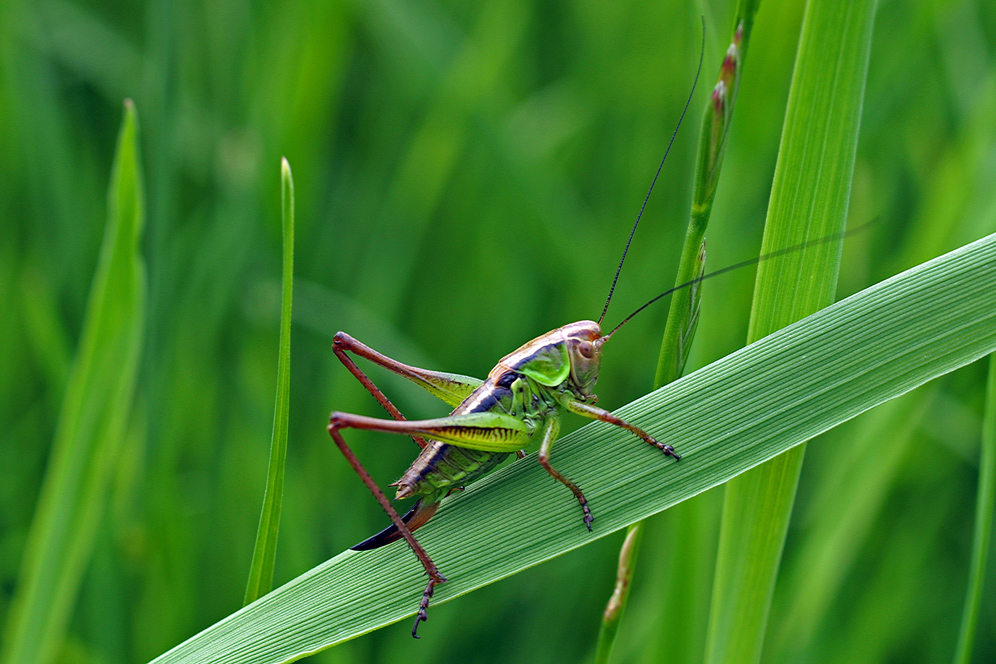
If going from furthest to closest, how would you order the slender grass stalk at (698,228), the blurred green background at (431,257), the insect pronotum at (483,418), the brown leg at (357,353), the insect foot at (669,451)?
the blurred green background at (431,257), the brown leg at (357,353), the insect pronotum at (483,418), the insect foot at (669,451), the slender grass stalk at (698,228)

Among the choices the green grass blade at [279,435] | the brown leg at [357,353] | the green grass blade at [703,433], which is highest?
the brown leg at [357,353]

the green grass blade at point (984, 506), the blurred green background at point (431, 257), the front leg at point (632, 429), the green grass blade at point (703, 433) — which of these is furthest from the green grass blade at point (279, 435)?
the green grass blade at point (984, 506)

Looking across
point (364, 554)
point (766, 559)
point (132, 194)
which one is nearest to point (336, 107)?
point (132, 194)

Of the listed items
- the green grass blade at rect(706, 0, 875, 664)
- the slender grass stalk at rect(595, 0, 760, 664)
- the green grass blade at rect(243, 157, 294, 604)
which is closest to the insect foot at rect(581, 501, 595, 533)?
the slender grass stalk at rect(595, 0, 760, 664)

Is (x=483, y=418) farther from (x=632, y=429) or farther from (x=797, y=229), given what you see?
(x=797, y=229)

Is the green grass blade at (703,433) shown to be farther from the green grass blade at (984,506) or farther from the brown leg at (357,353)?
the brown leg at (357,353)

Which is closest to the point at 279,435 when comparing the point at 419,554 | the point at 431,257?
the point at 419,554
